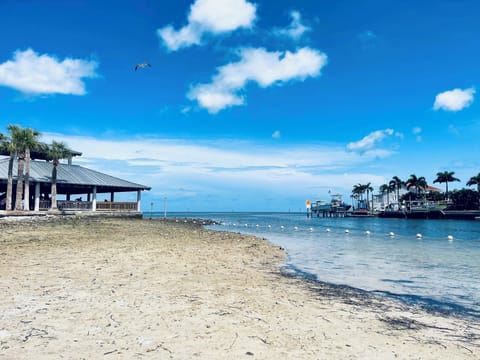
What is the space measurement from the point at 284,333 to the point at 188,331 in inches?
52.8

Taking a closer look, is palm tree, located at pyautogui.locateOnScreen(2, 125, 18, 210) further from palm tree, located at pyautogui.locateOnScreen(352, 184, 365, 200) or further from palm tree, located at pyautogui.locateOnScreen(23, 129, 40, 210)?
palm tree, located at pyautogui.locateOnScreen(352, 184, 365, 200)

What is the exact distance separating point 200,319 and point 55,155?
38.8 meters

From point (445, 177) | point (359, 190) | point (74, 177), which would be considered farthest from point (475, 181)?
point (74, 177)

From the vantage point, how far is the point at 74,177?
136 ft

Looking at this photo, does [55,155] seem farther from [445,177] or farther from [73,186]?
[445,177]

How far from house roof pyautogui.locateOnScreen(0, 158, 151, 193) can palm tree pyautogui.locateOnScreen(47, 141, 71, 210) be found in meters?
0.96

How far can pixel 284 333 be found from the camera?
494 centimetres

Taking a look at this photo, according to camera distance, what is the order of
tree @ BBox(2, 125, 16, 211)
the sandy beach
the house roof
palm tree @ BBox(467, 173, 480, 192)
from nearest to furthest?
the sandy beach < tree @ BBox(2, 125, 16, 211) < the house roof < palm tree @ BBox(467, 173, 480, 192)

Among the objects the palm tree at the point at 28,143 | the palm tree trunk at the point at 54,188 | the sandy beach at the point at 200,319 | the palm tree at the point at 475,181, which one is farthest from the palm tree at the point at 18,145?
the palm tree at the point at 475,181

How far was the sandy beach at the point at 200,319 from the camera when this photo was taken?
4.25 m

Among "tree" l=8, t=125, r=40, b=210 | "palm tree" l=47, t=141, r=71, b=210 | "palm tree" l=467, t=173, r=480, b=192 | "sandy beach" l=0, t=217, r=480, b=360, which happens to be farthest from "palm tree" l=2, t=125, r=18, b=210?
"palm tree" l=467, t=173, r=480, b=192

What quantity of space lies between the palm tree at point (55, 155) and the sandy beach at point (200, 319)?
103 ft

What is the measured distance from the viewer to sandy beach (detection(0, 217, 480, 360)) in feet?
13.9

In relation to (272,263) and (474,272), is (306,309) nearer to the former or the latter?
(272,263)
